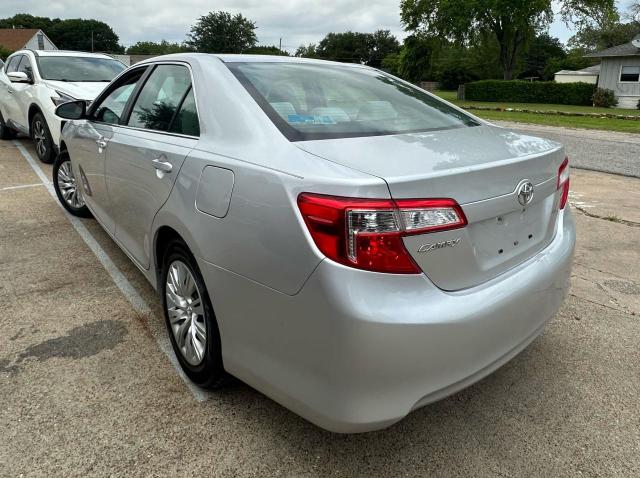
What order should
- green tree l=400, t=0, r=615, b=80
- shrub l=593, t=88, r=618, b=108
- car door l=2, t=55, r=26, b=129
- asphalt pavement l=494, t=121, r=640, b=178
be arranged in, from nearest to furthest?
car door l=2, t=55, r=26, b=129
asphalt pavement l=494, t=121, r=640, b=178
shrub l=593, t=88, r=618, b=108
green tree l=400, t=0, r=615, b=80

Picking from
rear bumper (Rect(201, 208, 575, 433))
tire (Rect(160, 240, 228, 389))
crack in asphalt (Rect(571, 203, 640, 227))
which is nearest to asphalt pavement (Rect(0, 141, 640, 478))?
tire (Rect(160, 240, 228, 389))

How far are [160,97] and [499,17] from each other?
47493 millimetres

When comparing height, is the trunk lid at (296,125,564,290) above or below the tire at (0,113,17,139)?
above

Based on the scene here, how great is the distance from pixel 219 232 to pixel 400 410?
38.2 inches

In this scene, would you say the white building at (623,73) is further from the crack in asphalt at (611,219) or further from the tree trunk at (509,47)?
the crack in asphalt at (611,219)

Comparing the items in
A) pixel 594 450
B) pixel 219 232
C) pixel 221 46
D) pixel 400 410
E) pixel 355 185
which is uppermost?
pixel 221 46

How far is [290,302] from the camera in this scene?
183cm

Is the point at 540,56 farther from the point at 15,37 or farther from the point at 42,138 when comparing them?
the point at 42,138

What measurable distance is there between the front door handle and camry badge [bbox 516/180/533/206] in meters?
1.60

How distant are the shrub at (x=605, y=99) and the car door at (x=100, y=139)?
122 feet

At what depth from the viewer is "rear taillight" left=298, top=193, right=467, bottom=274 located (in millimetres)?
1726

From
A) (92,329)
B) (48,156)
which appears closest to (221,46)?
(48,156)

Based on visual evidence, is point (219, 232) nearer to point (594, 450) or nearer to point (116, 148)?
point (116, 148)

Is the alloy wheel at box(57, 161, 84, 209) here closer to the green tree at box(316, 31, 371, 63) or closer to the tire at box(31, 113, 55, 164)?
the tire at box(31, 113, 55, 164)
